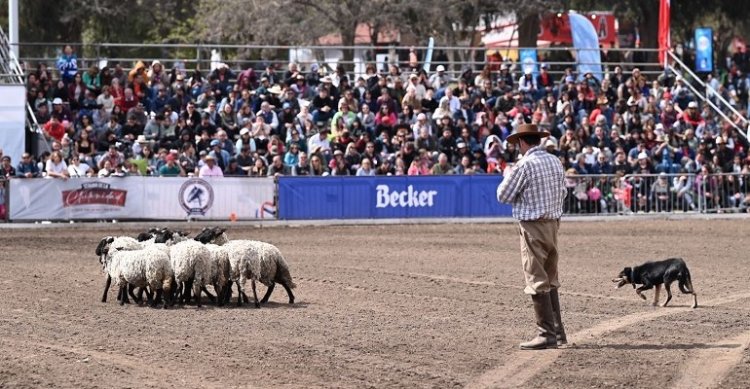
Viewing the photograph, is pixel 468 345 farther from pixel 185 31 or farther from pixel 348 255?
pixel 185 31

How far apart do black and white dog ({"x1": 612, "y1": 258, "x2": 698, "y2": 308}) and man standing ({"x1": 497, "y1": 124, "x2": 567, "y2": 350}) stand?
3.49 meters

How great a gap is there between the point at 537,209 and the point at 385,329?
2159 mm

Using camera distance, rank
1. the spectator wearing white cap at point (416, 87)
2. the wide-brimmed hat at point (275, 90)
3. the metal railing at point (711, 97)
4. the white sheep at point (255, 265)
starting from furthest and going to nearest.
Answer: the metal railing at point (711, 97)
the spectator wearing white cap at point (416, 87)
the wide-brimmed hat at point (275, 90)
the white sheep at point (255, 265)

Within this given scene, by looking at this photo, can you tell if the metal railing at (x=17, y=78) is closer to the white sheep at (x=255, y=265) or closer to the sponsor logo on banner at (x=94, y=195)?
the sponsor logo on banner at (x=94, y=195)

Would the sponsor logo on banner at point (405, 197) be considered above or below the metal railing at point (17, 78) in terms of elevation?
below

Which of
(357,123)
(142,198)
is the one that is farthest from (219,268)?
(357,123)

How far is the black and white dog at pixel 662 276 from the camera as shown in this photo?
15.0 meters

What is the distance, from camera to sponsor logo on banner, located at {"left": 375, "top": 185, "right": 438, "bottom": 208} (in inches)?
1188

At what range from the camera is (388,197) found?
30219mm

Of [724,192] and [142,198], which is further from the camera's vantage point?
[724,192]

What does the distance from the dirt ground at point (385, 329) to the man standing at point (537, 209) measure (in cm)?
38

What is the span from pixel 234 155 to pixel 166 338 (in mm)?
18675

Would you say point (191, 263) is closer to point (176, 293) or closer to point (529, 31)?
point (176, 293)

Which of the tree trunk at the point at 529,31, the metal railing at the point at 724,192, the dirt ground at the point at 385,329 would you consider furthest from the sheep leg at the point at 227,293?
the tree trunk at the point at 529,31
